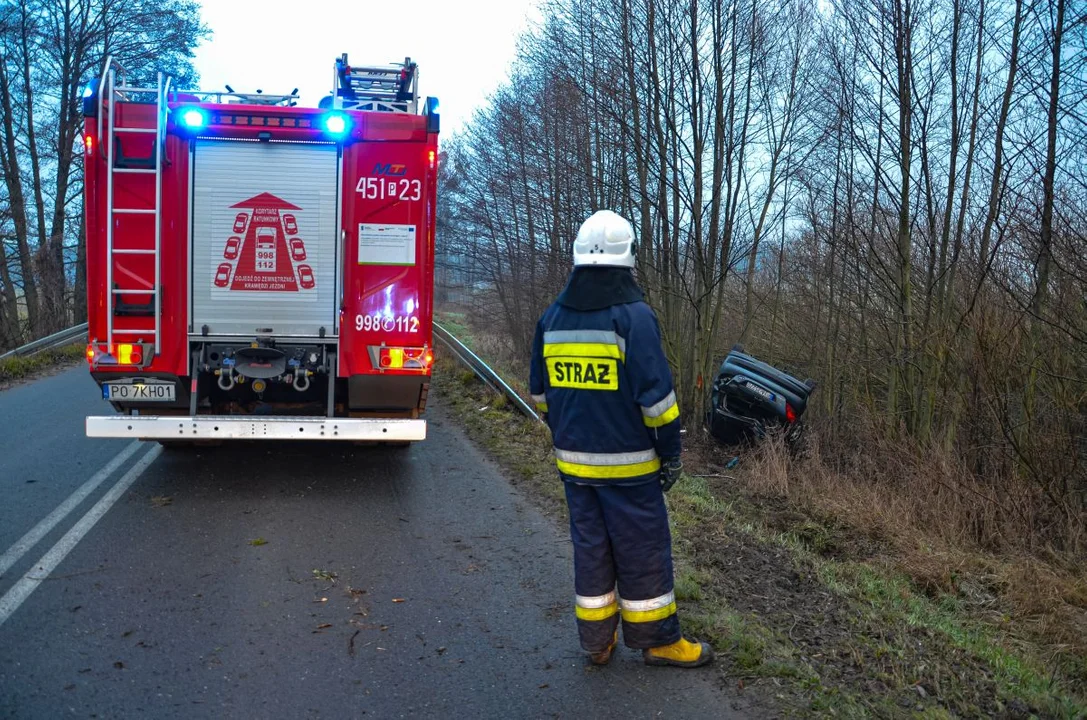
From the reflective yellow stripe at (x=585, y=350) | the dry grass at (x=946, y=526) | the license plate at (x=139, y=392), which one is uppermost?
the reflective yellow stripe at (x=585, y=350)

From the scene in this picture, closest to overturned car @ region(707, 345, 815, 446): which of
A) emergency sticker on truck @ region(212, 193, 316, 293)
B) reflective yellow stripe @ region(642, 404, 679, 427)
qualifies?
emergency sticker on truck @ region(212, 193, 316, 293)

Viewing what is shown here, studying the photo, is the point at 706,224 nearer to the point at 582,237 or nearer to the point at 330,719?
the point at 582,237

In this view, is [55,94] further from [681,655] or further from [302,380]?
[681,655]

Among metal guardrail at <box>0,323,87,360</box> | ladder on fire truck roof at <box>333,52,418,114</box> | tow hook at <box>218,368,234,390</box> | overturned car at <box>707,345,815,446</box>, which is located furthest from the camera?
metal guardrail at <box>0,323,87,360</box>

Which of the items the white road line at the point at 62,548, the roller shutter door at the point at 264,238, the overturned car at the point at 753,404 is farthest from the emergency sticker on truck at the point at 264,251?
the overturned car at the point at 753,404

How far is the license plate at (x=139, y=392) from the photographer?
707 centimetres

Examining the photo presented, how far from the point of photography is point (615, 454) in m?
3.96

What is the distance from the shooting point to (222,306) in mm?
7133

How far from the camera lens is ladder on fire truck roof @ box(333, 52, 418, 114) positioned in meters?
7.72

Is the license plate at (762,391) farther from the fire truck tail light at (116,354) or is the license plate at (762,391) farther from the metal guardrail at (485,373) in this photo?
the fire truck tail light at (116,354)

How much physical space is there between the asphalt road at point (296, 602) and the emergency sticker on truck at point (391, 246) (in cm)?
190

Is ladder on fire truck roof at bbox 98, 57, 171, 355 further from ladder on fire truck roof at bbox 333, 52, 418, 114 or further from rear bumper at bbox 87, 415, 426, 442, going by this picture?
ladder on fire truck roof at bbox 333, 52, 418, 114

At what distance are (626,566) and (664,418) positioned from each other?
2.28 feet

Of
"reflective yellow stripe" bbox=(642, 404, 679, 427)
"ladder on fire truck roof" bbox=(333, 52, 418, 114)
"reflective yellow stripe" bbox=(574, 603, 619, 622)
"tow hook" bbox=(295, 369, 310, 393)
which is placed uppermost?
"ladder on fire truck roof" bbox=(333, 52, 418, 114)
